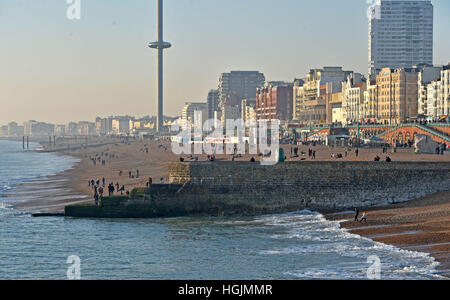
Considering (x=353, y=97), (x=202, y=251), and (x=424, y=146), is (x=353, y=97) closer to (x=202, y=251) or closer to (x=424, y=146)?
(x=424, y=146)

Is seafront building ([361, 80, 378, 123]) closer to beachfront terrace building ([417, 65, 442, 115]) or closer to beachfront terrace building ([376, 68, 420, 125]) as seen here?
beachfront terrace building ([376, 68, 420, 125])

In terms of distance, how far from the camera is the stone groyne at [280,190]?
47406mm

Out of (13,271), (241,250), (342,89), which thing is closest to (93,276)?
(13,271)

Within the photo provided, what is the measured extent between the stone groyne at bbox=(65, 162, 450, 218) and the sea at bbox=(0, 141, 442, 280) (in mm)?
1357

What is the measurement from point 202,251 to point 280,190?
13.8 metres

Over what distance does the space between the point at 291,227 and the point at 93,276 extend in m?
15.0

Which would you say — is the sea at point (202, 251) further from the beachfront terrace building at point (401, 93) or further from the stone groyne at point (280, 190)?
the beachfront terrace building at point (401, 93)

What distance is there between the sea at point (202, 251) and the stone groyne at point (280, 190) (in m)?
1.36

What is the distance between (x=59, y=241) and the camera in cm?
3856

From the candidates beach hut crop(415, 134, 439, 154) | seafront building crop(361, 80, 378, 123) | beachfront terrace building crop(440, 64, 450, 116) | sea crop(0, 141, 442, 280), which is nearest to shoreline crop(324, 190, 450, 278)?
sea crop(0, 141, 442, 280)

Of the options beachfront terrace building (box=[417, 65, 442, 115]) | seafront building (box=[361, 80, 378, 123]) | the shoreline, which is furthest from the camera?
seafront building (box=[361, 80, 378, 123])

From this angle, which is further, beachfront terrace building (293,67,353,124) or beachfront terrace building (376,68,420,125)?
beachfront terrace building (293,67,353,124)

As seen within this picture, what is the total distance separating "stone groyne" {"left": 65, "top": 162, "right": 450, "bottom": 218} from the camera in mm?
47406
